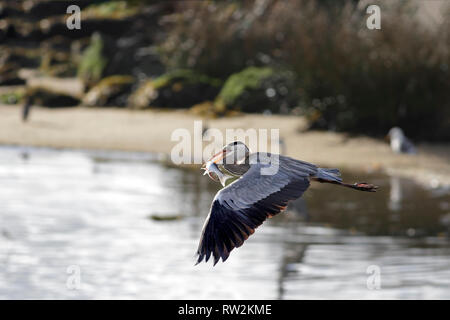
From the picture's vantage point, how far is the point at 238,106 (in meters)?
25.1

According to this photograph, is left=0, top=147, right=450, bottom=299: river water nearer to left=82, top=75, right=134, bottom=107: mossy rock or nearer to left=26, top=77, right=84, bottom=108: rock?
left=82, top=75, right=134, bottom=107: mossy rock

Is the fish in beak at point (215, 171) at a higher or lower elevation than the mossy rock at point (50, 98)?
lower

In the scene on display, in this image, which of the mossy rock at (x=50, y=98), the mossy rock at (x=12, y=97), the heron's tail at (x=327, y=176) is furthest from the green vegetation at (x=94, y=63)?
the heron's tail at (x=327, y=176)

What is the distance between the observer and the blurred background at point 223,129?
459 inches

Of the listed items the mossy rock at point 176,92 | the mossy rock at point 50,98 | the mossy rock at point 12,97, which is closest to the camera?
the mossy rock at point 176,92

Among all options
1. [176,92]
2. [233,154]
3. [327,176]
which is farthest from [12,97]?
[327,176]

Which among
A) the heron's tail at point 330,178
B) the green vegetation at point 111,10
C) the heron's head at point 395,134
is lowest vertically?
the heron's tail at point 330,178

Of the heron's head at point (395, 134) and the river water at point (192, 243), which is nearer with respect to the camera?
the river water at point (192, 243)

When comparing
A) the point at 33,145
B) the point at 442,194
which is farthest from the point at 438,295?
the point at 33,145

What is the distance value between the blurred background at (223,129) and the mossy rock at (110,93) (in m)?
0.07

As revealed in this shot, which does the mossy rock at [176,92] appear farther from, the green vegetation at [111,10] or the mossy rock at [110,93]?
the green vegetation at [111,10]

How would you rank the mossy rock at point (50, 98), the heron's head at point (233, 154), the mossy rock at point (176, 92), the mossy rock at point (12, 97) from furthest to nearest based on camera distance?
the mossy rock at point (12, 97), the mossy rock at point (50, 98), the mossy rock at point (176, 92), the heron's head at point (233, 154)
